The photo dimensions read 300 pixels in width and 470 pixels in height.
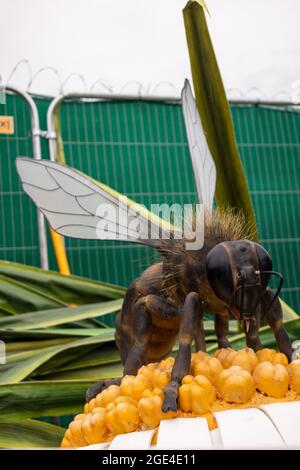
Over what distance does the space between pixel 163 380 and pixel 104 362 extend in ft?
2.95

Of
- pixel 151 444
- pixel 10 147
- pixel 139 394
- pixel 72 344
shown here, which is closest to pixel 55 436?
pixel 72 344

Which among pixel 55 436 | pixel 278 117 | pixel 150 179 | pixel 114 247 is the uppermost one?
pixel 278 117

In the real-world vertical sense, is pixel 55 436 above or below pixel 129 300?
below

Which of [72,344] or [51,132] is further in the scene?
[51,132]

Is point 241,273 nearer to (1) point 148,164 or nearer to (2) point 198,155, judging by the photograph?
(2) point 198,155

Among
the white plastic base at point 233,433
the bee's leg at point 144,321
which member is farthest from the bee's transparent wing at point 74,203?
the white plastic base at point 233,433

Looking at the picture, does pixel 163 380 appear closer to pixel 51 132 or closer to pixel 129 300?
pixel 129 300

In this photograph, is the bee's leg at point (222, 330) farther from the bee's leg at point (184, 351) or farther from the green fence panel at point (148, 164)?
the green fence panel at point (148, 164)

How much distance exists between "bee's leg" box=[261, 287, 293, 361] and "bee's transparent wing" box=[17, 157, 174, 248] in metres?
0.21

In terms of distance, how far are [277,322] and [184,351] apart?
0.20m

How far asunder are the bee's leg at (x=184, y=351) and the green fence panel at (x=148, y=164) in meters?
1.53

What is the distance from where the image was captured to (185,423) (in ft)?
2.10

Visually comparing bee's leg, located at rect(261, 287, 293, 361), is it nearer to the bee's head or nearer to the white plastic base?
the bee's head

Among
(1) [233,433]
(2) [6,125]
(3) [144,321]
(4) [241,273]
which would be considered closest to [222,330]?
(3) [144,321]
